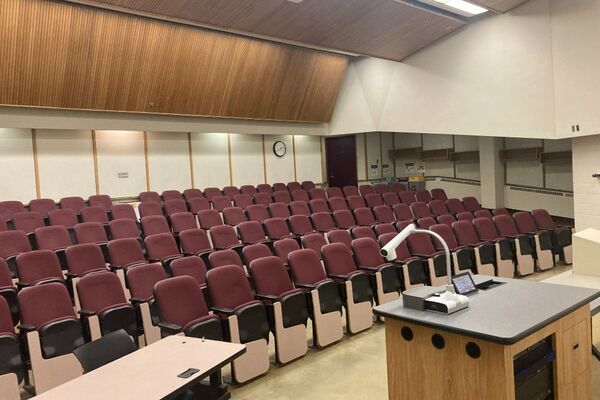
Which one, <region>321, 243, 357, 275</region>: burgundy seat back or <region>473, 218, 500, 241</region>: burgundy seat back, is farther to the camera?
<region>473, 218, 500, 241</region>: burgundy seat back

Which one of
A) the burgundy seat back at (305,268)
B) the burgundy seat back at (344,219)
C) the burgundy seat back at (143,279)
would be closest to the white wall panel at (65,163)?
the burgundy seat back at (344,219)

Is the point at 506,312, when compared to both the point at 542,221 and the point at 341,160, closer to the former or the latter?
the point at 542,221

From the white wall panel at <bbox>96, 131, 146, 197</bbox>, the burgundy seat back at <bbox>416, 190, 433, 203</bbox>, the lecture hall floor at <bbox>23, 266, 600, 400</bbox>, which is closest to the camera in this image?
the lecture hall floor at <bbox>23, 266, 600, 400</bbox>

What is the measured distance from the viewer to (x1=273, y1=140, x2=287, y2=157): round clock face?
10.1 meters

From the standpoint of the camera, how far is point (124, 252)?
456cm

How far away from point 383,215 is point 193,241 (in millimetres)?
3170

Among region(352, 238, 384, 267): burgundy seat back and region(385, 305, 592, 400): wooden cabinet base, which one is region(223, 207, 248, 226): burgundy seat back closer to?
region(352, 238, 384, 267): burgundy seat back

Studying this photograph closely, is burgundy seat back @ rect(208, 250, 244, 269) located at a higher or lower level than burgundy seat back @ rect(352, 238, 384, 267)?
higher

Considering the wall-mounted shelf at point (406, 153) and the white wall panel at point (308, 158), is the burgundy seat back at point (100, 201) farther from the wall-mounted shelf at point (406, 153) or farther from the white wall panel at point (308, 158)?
the wall-mounted shelf at point (406, 153)

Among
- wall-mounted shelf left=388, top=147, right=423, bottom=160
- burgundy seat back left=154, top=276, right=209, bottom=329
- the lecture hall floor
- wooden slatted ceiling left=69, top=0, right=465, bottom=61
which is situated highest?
wooden slatted ceiling left=69, top=0, right=465, bottom=61

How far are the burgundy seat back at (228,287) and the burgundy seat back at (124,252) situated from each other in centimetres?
136

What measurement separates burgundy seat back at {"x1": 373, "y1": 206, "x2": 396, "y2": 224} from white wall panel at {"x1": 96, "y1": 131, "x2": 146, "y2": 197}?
414 cm

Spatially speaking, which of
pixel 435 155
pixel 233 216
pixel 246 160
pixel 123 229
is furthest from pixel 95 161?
pixel 435 155

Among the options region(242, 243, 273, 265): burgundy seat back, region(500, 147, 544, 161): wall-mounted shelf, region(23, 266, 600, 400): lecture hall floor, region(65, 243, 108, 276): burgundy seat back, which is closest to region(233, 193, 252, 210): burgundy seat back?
region(242, 243, 273, 265): burgundy seat back
